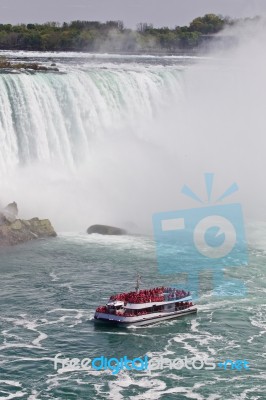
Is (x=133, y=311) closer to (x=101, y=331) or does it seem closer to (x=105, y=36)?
(x=101, y=331)

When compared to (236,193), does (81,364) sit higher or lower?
lower

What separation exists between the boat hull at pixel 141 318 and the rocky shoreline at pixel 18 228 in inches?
539

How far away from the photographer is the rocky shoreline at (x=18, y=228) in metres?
53.6

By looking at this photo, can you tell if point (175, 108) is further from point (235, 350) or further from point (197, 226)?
point (235, 350)

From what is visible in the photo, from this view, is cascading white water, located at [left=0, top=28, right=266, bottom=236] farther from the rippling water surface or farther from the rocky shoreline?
the rippling water surface

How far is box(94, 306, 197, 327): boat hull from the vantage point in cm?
4116

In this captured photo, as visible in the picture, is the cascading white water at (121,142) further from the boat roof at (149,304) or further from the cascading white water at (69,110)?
the boat roof at (149,304)

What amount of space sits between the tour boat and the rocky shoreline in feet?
40.0

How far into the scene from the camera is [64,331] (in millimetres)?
39781

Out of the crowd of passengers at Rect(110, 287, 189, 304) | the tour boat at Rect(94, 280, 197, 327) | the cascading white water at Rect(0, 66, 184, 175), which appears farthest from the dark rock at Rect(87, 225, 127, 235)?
the tour boat at Rect(94, 280, 197, 327)

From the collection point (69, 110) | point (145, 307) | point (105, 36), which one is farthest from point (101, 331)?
point (105, 36)

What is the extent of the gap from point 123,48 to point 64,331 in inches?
3848

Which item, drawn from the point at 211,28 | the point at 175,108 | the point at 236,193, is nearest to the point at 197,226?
Result: the point at 236,193

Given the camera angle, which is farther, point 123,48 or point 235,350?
point 123,48
